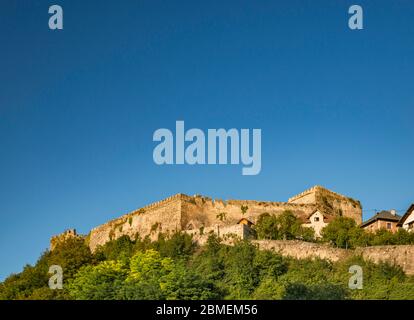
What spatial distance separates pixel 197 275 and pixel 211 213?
20.6m

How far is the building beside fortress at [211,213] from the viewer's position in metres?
56.6

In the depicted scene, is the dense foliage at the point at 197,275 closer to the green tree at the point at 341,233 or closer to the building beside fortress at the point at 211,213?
the green tree at the point at 341,233

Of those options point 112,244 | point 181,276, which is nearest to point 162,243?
point 112,244

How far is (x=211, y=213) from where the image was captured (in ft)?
191

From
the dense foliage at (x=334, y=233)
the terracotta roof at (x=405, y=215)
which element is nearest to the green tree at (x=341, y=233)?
the dense foliage at (x=334, y=233)

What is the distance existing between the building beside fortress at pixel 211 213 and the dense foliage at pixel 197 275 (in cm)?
366

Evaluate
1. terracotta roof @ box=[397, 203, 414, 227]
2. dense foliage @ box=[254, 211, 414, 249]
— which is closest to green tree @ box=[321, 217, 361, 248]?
dense foliage @ box=[254, 211, 414, 249]

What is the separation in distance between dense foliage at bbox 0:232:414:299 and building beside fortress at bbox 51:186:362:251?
3.66m

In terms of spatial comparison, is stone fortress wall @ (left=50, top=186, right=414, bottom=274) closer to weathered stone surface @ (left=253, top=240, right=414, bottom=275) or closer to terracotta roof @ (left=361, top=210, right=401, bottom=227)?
weathered stone surface @ (left=253, top=240, right=414, bottom=275)

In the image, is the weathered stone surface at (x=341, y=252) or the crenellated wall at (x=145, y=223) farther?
the crenellated wall at (x=145, y=223)

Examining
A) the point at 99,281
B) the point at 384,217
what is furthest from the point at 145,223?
the point at 99,281

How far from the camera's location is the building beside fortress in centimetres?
5659
